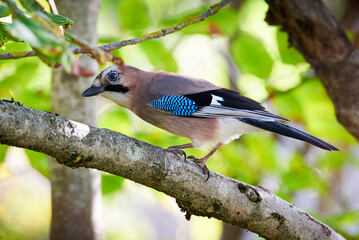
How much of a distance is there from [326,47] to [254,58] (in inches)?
23.4

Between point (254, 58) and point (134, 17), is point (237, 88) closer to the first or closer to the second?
point (254, 58)

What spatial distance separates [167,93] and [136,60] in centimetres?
92

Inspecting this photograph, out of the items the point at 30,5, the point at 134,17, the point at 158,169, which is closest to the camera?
the point at 30,5

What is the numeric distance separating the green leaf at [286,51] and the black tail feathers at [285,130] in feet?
2.77

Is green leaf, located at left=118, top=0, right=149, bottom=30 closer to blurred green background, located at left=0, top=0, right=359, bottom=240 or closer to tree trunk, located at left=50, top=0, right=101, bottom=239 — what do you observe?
blurred green background, located at left=0, top=0, right=359, bottom=240

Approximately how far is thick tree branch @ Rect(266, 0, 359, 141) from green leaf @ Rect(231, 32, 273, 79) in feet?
0.97

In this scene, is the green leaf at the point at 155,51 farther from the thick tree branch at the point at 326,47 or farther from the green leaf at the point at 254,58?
the thick tree branch at the point at 326,47

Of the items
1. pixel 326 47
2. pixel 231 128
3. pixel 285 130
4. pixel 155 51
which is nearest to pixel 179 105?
pixel 231 128

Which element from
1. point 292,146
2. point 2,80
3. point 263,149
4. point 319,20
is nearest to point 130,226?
point 292,146

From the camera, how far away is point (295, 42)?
3.53 metres

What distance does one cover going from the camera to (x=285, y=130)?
107 inches

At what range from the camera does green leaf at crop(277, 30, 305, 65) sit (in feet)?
11.6

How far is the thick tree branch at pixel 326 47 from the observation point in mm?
3377

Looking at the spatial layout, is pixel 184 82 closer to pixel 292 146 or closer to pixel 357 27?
pixel 357 27
